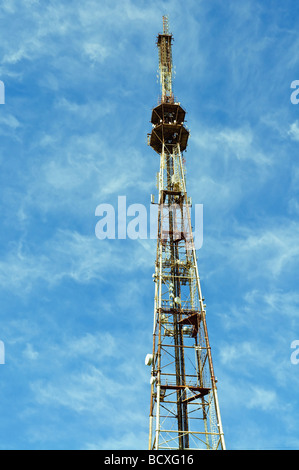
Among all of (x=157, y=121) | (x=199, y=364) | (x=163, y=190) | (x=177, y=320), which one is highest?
(x=157, y=121)

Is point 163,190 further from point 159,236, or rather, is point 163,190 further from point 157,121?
point 157,121

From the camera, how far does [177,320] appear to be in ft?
171

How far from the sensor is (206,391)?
152 ft

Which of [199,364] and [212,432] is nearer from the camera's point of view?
[212,432]

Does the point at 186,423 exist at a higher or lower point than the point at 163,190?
lower

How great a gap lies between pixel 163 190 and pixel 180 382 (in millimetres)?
23899
